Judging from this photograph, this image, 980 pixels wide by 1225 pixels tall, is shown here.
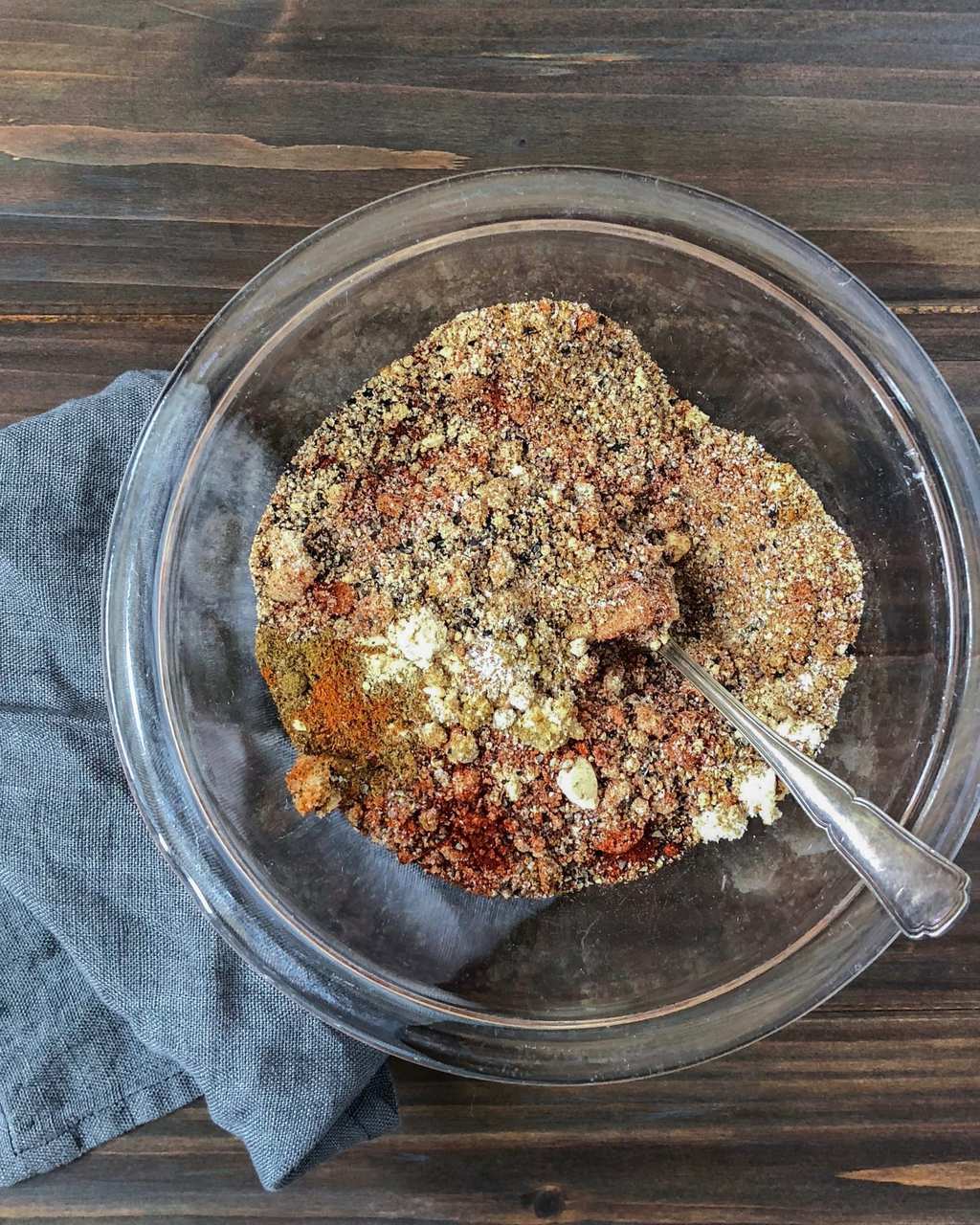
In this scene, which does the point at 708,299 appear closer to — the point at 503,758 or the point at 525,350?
the point at 525,350

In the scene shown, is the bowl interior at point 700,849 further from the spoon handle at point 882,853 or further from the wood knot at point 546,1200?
the wood knot at point 546,1200

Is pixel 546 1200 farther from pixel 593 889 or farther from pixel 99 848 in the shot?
pixel 99 848

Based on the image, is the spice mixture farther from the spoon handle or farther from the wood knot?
the wood knot

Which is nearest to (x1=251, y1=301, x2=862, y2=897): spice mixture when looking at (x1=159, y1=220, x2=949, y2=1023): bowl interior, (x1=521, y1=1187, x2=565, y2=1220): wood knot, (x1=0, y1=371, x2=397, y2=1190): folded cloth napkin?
(x1=159, y1=220, x2=949, y2=1023): bowl interior

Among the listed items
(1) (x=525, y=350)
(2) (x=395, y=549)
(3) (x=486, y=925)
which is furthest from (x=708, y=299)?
(3) (x=486, y=925)

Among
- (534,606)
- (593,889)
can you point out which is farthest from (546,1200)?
(534,606)

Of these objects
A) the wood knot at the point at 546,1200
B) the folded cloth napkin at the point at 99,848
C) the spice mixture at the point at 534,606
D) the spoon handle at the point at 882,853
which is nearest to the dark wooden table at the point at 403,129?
the folded cloth napkin at the point at 99,848

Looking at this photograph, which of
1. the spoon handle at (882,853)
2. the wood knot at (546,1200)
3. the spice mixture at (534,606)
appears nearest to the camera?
the spoon handle at (882,853)
